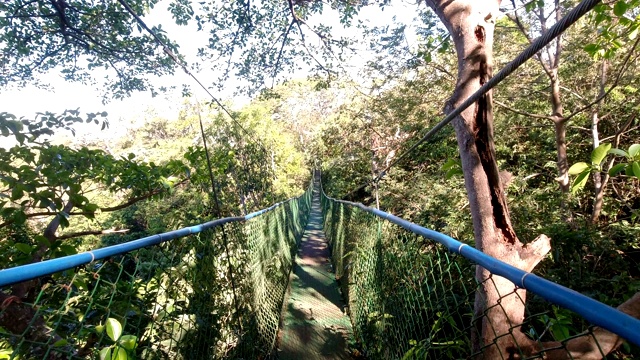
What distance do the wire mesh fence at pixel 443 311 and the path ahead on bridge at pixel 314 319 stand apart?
21 cm

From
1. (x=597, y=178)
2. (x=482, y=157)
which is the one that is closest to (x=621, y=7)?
(x=482, y=157)

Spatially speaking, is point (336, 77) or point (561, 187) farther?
point (336, 77)

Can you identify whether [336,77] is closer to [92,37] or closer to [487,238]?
[92,37]

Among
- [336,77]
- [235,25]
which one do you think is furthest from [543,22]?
[235,25]

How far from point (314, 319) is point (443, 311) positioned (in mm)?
2076

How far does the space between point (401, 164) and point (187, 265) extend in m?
7.71

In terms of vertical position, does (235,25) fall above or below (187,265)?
above

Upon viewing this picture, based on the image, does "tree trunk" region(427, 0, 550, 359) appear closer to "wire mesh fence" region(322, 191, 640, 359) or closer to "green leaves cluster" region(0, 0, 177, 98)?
"wire mesh fence" region(322, 191, 640, 359)

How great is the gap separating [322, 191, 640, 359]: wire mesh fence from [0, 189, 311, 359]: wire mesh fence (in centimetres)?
94

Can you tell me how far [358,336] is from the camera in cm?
282

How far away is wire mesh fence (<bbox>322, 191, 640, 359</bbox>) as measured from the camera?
0.98 metres

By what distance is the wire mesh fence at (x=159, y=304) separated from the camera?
0.89 m

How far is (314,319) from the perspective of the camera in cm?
333

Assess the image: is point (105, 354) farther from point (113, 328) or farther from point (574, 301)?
point (574, 301)
